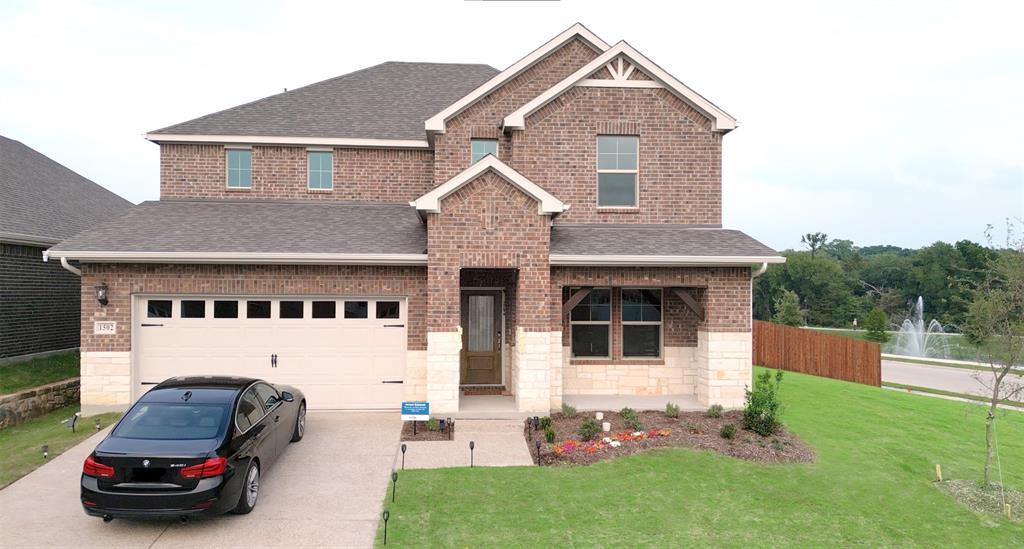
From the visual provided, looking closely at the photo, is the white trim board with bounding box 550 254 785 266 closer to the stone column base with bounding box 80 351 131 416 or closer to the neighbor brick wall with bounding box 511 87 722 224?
the neighbor brick wall with bounding box 511 87 722 224

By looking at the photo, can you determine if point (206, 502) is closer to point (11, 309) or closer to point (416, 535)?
point (416, 535)

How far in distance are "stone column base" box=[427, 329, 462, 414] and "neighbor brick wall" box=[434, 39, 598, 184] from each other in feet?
14.7

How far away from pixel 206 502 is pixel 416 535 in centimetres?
236

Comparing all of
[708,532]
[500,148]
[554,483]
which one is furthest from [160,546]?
[500,148]

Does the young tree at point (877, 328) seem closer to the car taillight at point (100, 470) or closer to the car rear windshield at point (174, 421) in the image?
the car rear windshield at point (174, 421)

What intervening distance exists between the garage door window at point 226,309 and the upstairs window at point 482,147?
21.0ft

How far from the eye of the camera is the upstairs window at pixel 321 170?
48.2 feet

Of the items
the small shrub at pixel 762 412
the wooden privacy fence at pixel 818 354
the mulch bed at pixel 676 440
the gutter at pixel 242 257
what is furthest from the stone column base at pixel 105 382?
the wooden privacy fence at pixel 818 354

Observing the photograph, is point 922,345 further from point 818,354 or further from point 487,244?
point 487,244

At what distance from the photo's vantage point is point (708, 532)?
6.60m

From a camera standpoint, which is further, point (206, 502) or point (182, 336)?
point (182, 336)

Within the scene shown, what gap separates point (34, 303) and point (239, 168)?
625cm

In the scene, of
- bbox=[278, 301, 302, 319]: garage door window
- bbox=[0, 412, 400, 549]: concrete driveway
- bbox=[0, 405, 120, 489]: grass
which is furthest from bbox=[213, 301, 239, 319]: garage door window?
bbox=[0, 412, 400, 549]: concrete driveway

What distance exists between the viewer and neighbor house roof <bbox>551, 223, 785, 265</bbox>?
1134cm
